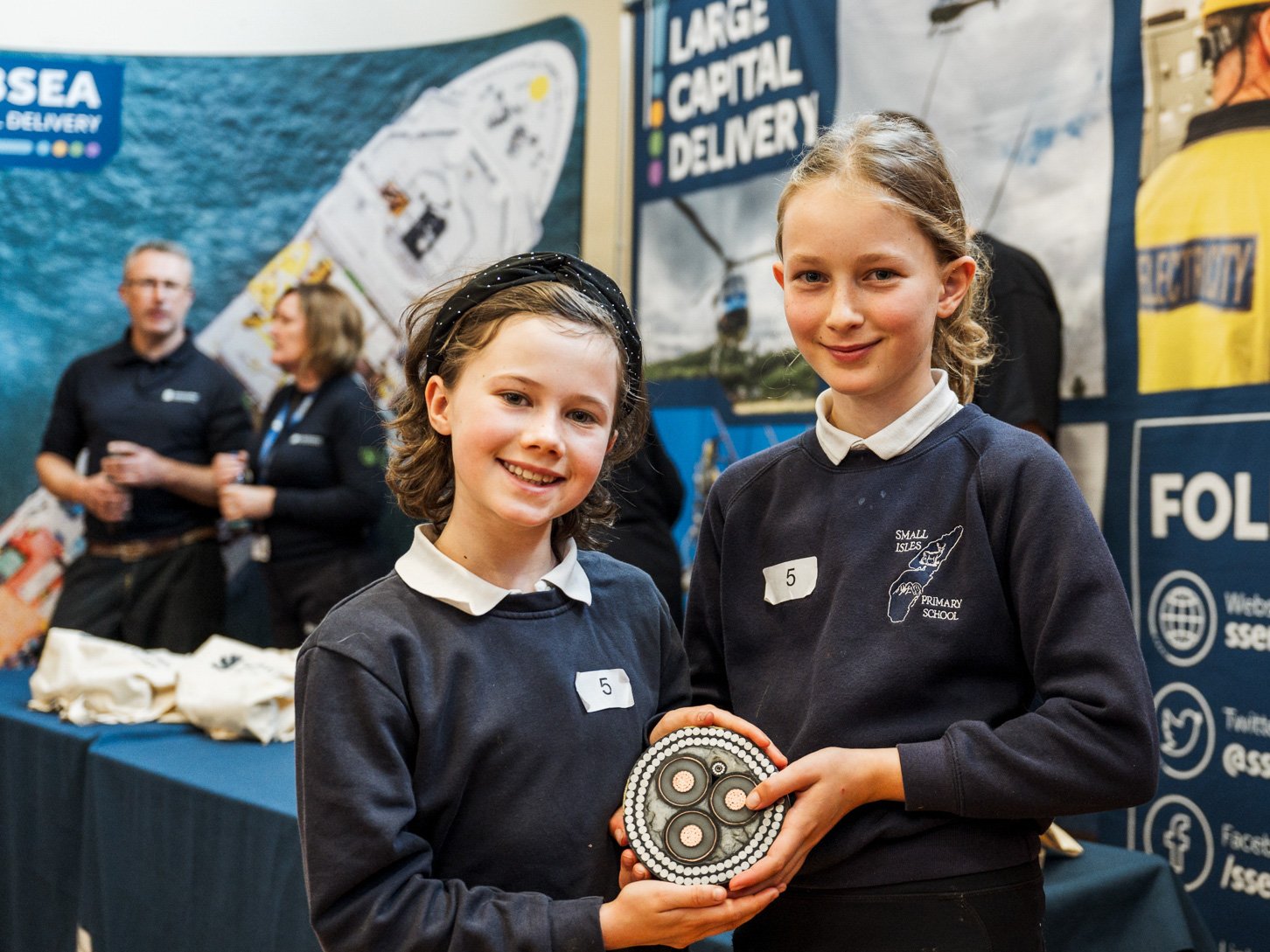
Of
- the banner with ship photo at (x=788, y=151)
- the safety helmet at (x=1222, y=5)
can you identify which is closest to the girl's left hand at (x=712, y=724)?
the banner with ship photo at (x=788, y=151)

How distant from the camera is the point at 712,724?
127 cm

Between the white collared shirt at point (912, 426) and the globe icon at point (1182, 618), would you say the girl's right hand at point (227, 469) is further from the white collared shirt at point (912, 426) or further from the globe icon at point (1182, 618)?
the white collared shirt at point (912, 426)

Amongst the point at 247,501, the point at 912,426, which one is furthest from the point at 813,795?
the point at 247,501

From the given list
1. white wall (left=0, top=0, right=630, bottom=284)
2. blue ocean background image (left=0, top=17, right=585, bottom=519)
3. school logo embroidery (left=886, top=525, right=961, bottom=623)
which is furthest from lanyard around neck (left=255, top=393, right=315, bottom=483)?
school logo embroidery (left=886, top=525, right=961, bottom=623)

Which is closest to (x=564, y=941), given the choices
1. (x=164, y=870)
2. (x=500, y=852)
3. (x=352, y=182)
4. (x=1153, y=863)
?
(x=500, y=852)

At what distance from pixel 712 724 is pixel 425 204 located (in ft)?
14.2

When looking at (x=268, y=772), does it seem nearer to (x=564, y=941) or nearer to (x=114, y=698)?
(x=114, y=698)

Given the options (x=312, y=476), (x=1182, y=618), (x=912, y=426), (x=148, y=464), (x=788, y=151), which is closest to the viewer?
(x=912, y=426)

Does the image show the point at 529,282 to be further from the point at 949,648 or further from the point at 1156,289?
the point at 1156,289

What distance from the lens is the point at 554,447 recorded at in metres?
1.29

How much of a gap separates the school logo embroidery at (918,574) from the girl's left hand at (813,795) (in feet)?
0.50

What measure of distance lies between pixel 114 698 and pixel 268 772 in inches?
29.2

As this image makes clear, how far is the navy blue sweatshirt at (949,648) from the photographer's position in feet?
3.91

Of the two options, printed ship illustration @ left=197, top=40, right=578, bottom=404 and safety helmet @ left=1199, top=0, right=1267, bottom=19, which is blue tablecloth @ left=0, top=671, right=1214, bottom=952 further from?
printed ship illustration @ left=197, top=40, right=578, bottom=404
